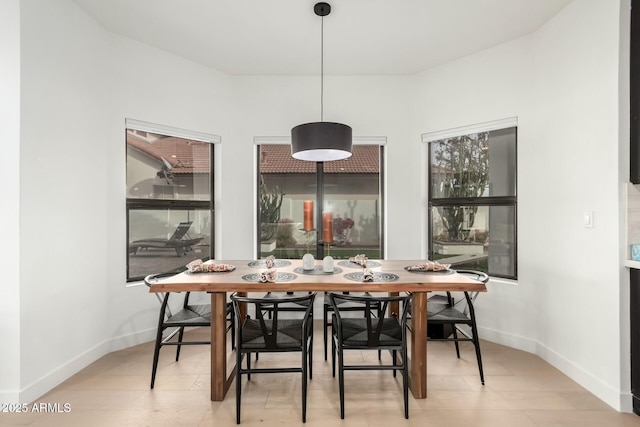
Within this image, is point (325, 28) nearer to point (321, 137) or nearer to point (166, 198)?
point (321, 137)

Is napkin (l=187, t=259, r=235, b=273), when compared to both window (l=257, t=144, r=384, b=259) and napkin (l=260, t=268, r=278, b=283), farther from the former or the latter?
window (l=257, t=144, r=384, b=259)

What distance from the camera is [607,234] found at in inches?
86.4

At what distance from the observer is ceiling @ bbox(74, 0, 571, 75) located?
2600 mm

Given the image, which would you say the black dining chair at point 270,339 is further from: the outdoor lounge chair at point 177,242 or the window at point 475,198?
the window at point 475,198

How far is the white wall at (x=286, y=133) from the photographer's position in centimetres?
222

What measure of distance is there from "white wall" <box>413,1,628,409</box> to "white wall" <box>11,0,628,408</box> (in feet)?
0.04

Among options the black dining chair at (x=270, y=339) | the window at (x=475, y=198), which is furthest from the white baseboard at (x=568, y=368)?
the black dining chair at (x=270, y=339)

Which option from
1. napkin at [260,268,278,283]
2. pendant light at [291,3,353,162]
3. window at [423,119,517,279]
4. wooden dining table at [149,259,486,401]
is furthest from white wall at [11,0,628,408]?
napkin at [260,268,278,283]

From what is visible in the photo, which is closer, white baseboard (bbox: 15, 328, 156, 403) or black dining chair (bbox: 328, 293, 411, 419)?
black dining chair (bbox: 328, 293, 411, 419)

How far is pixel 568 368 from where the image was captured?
2.53 meters

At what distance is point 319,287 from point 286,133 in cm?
221

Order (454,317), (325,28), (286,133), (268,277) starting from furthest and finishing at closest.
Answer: (286,133) → (325,28) → (454,317) → (268,277)

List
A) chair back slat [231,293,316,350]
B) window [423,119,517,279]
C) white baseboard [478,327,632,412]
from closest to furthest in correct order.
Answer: chair back slat [231,293,316,350] < white baseboard [478,327,632,412] < window [423,119,517,279]

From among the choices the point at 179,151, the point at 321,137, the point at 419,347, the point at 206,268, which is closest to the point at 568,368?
the point at 419,347
